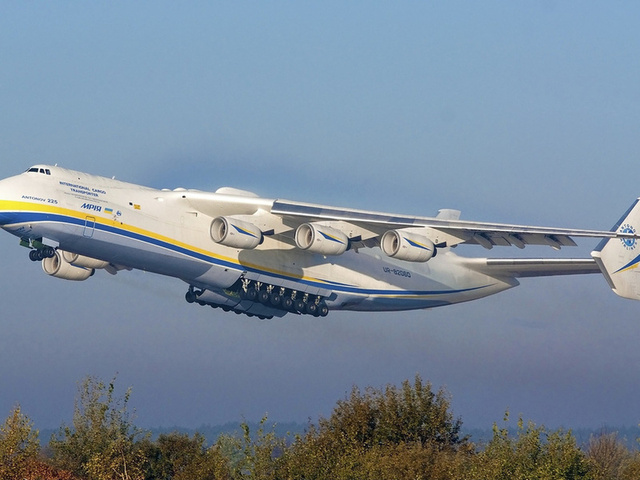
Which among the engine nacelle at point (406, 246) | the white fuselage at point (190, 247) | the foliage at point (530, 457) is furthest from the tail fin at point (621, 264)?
the foliage at point (530, 457)

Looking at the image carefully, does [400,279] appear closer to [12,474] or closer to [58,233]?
[58,233]

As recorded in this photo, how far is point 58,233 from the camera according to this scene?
65.9ft

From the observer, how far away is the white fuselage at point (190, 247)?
20078mm

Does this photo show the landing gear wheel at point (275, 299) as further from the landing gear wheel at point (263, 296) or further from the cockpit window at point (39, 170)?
the cockpit window at point (39, 170)

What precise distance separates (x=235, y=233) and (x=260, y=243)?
28.4 inches

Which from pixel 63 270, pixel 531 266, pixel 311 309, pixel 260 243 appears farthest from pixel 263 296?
pixel 531 266

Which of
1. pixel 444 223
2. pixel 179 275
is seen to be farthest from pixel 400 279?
pixel 179 275

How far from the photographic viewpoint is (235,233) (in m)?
21.2

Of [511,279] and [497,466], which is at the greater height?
[511,279]

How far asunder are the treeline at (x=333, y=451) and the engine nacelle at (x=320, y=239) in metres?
3.56

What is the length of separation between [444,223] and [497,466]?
20.0 ft

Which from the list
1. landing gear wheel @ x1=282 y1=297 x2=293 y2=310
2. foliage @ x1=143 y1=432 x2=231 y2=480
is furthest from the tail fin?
foliage @ x1=143 y1=432 x2=231 y2=480

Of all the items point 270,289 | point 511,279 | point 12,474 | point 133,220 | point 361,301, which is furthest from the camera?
point 511,279

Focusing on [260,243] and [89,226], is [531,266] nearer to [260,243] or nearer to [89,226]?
[260,243]
